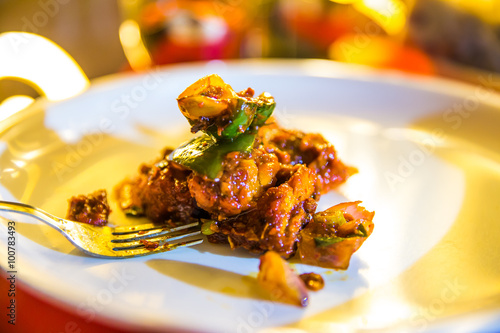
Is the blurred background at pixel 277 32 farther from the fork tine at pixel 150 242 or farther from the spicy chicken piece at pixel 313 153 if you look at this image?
the fork tine at pixel 150 242

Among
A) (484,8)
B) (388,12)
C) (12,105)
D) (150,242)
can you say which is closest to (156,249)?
(150,242)

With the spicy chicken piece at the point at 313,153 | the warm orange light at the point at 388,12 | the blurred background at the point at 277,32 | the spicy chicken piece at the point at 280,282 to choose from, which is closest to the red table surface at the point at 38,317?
the spicy chicken piece at the point at 280,282

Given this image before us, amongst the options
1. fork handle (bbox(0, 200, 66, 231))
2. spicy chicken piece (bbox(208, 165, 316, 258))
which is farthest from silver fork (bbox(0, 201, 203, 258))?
spicy chicken piece (bbox(208, 165, 316, 258))

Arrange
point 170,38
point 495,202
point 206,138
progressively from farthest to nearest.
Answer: point 170,38, point 495,202, point 206,138

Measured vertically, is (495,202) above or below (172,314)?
above

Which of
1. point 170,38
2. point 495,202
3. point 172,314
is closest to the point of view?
point 172,314

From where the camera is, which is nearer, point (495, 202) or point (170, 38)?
point (495, 202)

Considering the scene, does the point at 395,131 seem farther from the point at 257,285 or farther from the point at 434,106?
the point at 257,285

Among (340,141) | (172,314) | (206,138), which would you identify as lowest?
(172,314)

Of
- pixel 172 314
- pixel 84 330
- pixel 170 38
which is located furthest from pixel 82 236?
pixel 170 38
